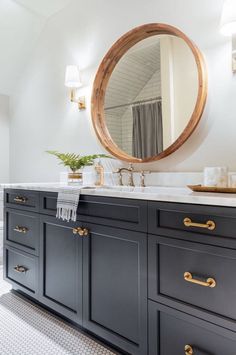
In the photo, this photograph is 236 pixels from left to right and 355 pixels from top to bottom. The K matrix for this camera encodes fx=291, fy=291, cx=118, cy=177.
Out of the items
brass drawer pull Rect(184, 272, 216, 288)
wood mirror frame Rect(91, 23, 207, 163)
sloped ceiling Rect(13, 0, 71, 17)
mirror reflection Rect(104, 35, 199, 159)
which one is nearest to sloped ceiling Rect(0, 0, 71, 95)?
sloped ceiling Rect(13, 0, 71, 17)

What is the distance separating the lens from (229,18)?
1.58 m

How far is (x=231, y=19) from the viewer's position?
1573 millimetres

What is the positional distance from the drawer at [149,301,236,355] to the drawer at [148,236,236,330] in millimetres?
38

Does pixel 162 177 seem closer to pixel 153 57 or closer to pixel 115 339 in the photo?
pixel 153 57

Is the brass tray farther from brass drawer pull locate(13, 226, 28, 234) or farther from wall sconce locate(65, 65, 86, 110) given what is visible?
wall sconce locate(65, 65, 86, 110)

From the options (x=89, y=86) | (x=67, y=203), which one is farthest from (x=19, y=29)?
(x=67, y=203)

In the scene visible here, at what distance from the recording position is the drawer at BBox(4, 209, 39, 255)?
6.63 ft

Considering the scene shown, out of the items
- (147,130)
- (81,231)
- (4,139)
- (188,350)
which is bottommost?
(188,350)

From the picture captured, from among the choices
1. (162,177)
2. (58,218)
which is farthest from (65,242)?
(162,177)

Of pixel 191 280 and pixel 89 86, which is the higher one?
pixel 89 86

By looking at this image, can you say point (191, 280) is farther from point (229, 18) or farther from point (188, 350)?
point (229, 18)

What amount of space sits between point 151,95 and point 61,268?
4.30 feet

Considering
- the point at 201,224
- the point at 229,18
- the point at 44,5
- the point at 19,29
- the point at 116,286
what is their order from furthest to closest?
the point at 19,29
the point at 44,5
the point at 229,18
the point at 116,286
the point at 201,224

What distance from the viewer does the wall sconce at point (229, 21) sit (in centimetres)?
158
